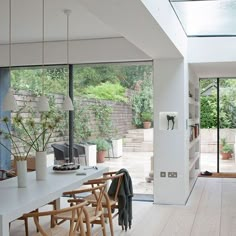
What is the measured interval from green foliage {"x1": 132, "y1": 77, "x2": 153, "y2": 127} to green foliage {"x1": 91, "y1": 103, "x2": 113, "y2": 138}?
450 mm

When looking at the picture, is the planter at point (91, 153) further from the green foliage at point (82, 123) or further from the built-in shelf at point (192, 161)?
the built-in shelf at point (192, 161)

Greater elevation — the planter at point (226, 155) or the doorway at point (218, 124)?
the doorway at point (218, 124)

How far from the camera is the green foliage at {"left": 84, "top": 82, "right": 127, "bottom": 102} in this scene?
22.3 ft

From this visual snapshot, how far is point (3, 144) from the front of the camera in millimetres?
7406

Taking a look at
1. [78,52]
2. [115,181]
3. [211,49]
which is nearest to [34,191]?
[115,181]

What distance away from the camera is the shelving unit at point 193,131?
731cm

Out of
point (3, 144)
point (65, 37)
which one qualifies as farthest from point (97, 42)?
point (3, 144)

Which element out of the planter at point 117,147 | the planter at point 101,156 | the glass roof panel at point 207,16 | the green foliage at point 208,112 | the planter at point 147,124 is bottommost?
the planter at point 101,156

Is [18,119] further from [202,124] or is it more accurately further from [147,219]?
[202,124]

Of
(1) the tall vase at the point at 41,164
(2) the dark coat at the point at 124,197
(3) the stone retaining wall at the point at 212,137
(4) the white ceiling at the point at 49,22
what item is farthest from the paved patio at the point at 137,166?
(3) the stone retaining wall at the point at 212,137

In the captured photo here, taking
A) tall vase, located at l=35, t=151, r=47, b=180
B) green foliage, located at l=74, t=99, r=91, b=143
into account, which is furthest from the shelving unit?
tall vase, located at l=35, t=151, r=47, b=180

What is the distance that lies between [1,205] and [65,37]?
3.96 m

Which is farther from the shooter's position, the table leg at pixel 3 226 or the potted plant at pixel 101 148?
the potted plant at pixel 101 148

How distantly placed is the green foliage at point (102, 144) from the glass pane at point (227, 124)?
11.0ft
